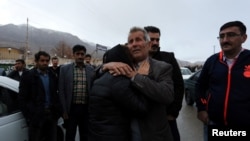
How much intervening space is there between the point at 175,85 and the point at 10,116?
2.16 meters

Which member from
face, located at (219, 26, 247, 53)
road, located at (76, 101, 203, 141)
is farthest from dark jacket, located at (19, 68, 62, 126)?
face, located at (219, 26, 247, 53)

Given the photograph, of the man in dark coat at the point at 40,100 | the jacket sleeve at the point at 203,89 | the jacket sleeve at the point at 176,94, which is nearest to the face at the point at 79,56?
the man in dark coat at the point at 40,100

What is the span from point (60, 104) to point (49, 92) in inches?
9.6

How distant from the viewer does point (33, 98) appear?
153 inches

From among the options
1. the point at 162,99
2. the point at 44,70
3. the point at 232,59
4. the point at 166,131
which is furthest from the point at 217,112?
the point at 44,70

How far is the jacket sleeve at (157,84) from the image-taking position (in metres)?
2.07

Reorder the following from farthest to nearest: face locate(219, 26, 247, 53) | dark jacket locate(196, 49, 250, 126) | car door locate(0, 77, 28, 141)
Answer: car door locate(0, 77, 28, 141)
face locate(219, 26, 247, 53)
dark jacket locate(196, 49, 250, 126)

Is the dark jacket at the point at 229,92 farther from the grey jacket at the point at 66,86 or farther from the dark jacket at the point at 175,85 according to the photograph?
the grey jacket at the point at 66,86

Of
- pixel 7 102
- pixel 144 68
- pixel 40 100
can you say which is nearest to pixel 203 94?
pixel 144 68

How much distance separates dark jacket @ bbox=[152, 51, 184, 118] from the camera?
3238 millimetres

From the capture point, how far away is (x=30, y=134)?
380 cm

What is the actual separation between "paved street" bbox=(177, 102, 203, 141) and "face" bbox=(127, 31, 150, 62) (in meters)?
4.09

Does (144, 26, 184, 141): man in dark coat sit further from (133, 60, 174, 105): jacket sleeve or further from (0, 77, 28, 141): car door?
(0, 77, 28, 141): car door

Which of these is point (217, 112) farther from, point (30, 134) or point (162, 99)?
point (30, 134)
